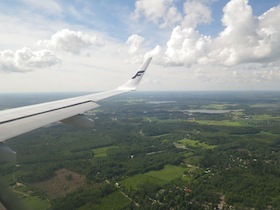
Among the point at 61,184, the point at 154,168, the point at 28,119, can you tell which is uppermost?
the point at 28,119

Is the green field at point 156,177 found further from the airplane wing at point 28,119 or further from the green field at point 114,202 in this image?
the airplane wing at point 28,119

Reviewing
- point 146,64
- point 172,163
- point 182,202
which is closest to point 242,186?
point 182,202

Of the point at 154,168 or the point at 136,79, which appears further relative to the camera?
the point at 154,168

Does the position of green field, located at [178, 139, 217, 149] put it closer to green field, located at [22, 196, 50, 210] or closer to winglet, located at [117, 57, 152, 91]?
green field, located at [22, 196, 50, 210]

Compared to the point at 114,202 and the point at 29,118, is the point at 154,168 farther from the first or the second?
the point at 29,118

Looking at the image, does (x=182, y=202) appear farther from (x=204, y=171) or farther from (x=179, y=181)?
(x=204, y=171)

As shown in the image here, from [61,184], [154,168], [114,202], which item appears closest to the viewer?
[114,202]

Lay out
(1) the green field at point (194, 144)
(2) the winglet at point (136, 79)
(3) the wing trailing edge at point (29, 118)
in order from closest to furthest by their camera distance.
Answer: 1. (3) the wing trailing edge at point (29, 118)
2. (2) the winglet at point (136, 79)
3. (1) the green field at point (194, 144)

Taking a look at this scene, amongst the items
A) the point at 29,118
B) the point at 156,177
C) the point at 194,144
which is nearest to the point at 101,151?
the point at 156,177

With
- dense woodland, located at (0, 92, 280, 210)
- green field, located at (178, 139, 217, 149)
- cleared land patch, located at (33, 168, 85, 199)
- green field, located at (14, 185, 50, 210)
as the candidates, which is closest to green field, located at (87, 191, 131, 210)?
dense woodland, located at (0, 92, 280, 210)

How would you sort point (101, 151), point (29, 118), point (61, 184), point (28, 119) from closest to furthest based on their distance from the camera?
1. point (28, 119)
2. point (29, 118)
3. point (61, 184)
4. point (101, 151)

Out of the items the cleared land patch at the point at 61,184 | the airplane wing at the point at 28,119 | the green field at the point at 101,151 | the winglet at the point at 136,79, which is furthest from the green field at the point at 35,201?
the airplane wing at the point at 28,119
